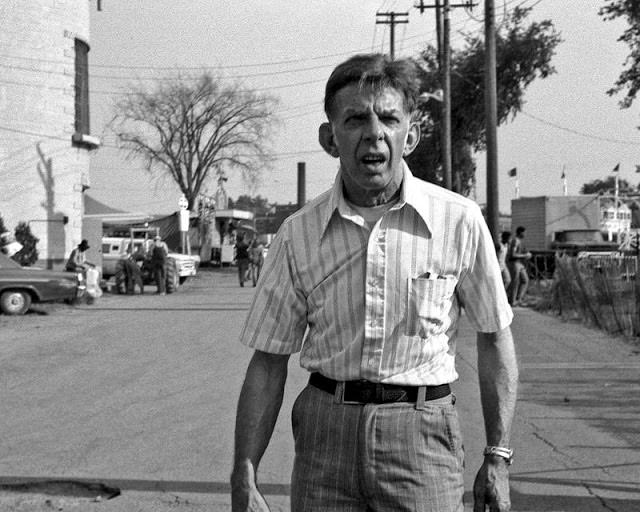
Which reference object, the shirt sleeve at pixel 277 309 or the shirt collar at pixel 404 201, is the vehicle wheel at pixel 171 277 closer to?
the shirt sleeve at pixel 277 309

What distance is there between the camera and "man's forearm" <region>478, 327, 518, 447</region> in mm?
3166

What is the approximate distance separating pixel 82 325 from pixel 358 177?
53.9 feet

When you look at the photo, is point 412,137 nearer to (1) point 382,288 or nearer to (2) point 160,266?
(1) point 382,288

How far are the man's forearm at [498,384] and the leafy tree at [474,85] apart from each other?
35.5 meters

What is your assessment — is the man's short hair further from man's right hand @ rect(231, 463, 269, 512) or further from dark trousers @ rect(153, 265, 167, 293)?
dark trousers @ rect(153, 265, 167, 293)

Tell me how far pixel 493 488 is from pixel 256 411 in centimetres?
77

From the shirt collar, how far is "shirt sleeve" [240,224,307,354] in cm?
17

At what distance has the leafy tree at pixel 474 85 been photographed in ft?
137

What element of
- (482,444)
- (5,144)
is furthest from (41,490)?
(5,144)

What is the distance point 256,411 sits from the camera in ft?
10.6

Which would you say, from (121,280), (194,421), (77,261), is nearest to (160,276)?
(121,280)

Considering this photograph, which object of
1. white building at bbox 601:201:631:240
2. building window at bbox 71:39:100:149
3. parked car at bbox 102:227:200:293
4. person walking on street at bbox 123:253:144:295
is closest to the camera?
person walking on street at bbox 123:253:144:295

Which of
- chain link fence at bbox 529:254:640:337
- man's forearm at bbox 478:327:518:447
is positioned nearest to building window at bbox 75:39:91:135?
chain link fence at bbox 529:254:640:337

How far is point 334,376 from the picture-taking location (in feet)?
10.1
